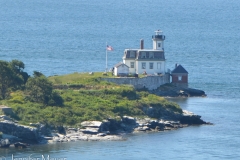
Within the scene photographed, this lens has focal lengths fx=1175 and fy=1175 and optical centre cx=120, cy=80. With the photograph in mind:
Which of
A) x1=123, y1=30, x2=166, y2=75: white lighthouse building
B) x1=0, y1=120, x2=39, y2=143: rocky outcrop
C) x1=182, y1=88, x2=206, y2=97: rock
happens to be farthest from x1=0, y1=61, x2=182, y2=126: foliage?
x1=182, y1=88, x2=206, y2=97: rock

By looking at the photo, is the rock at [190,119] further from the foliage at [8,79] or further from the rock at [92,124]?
the foliage at [8,79]

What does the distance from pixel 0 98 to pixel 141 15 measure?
126477 millimetres

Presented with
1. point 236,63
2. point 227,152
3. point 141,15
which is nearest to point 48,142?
point 227,152

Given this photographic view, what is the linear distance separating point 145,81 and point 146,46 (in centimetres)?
4243

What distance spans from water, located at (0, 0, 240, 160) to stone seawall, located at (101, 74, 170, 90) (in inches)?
104

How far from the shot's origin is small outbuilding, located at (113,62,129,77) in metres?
86.4

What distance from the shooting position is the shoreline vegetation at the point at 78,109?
66.9m

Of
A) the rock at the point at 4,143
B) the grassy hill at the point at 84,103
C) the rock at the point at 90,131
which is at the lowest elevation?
the rock at the point at 4,143

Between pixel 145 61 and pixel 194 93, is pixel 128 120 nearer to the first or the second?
pixel 145 61

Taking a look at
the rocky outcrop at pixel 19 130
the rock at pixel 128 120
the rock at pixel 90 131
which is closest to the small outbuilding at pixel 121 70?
the rock at pixel 128 120

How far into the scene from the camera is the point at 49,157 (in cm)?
6062

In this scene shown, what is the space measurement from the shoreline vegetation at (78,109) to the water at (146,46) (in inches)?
61.7

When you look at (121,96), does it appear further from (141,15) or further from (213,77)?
(141,15)

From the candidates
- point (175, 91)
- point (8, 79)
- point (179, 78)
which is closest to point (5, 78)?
point (8, 79)
